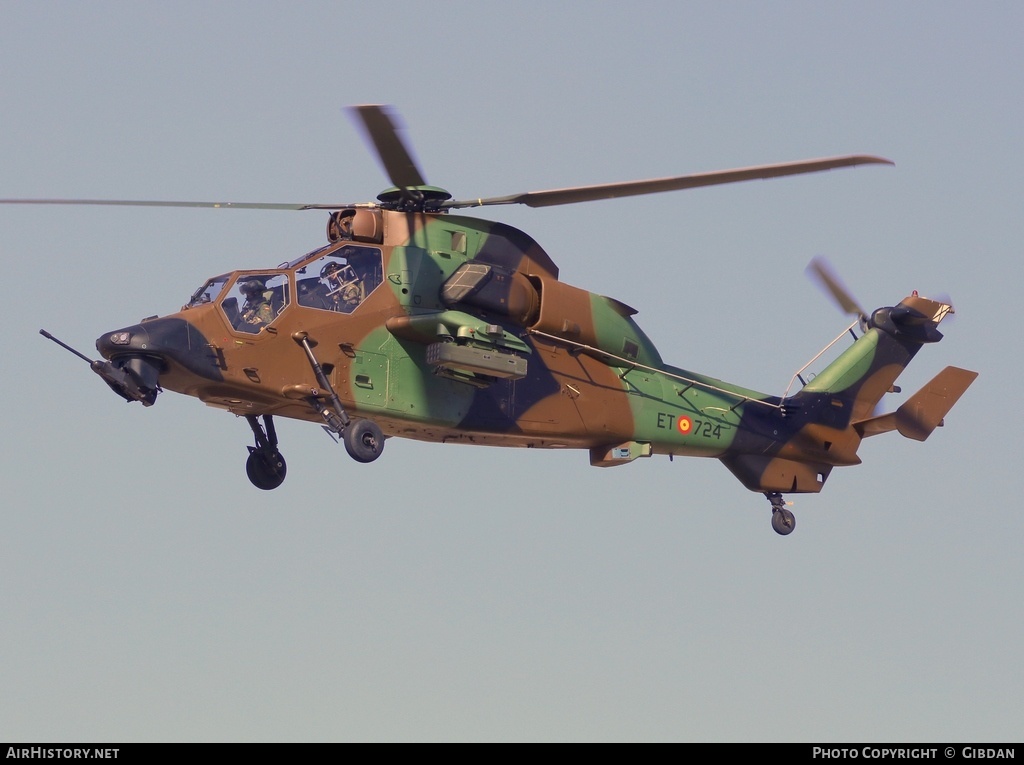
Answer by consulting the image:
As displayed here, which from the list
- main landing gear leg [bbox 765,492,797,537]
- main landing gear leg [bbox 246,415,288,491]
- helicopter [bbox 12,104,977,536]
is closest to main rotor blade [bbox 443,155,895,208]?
helicopter [bbox 12,104,977,536]

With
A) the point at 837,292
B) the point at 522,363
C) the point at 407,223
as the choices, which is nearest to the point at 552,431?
the point at 522,363

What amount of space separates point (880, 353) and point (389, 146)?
1145 cm

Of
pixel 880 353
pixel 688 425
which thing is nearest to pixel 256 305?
pixel 688 425

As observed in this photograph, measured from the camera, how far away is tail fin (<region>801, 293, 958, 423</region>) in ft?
95.3

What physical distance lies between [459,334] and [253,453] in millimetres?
3532

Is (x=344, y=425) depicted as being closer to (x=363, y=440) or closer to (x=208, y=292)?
(x=363, y=440)

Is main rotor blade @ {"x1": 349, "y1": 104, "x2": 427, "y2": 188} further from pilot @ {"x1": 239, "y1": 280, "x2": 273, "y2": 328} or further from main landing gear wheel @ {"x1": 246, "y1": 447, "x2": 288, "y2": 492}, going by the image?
main landing gear wheel @ {"x1": 246, "y1": 447, "x2": 288, "y2": 492}

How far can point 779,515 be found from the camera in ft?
93.1

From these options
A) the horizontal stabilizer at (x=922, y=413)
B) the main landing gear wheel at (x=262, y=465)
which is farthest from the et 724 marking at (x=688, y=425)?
the main landing gear wheel at (x=262, y=465)

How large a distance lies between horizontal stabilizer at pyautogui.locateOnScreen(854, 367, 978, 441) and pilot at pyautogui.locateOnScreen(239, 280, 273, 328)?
11478 millimetres

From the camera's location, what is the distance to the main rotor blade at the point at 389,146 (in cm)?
2069
